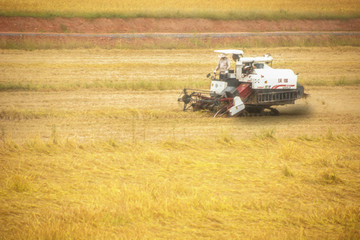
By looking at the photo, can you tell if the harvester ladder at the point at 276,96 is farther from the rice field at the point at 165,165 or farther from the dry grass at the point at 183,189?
the dry grass at the point at 183,189

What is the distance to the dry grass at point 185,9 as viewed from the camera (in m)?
38.0

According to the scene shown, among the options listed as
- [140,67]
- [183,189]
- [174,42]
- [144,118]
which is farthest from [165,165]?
[174,42]

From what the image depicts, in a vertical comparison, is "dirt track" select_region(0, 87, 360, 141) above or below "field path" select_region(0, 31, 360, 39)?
below

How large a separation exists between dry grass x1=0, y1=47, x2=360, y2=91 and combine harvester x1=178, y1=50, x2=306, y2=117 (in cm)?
511

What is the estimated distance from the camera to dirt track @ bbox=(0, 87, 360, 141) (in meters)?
14.4

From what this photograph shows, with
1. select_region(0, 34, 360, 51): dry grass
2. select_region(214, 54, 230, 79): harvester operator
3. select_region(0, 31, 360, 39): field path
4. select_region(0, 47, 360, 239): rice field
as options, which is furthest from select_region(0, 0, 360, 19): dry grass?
select_region(214, 54, 230, 79): harvester operator

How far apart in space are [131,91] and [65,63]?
7498 millimetres

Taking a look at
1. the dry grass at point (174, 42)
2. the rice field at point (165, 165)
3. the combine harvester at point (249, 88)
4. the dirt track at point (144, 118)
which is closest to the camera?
the rice field at point (165, 165)

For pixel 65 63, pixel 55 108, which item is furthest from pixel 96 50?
pixel 55 108

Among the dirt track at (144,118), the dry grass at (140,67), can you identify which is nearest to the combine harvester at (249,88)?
the dirt track at (144,118)

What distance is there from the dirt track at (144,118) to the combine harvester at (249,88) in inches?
20.1

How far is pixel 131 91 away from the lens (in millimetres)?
20453

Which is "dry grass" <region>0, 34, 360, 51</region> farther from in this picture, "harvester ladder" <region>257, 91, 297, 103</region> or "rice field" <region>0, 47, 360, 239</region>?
"harvester ladder" <region>257, 91, 297, 103</region>

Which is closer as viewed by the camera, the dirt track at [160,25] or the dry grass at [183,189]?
the dry grass at [183,189]
